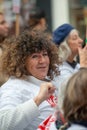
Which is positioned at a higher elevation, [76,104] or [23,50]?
[23,50]

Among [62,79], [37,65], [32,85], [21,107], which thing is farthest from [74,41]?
[21,107]

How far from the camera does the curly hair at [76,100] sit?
293cm

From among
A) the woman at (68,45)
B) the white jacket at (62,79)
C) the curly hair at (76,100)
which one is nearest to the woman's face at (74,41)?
the woman at (68,45)

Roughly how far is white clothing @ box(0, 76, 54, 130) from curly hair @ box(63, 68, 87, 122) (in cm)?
87

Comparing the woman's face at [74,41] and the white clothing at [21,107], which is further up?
the woman's face at [74,41]

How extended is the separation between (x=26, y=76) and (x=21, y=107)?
1.54 feet

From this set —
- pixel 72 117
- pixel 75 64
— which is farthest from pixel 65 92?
pixel 75 64

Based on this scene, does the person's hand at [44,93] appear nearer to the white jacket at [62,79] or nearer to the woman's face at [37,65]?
the white jacket at [62,79]

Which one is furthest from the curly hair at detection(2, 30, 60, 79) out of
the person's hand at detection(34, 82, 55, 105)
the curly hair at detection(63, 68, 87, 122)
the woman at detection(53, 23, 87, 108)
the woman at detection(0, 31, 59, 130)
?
the woman at detection(53, 23, 87, 108)

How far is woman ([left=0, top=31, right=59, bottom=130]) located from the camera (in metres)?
3.86

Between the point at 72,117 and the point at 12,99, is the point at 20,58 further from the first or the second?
the point at 72,117

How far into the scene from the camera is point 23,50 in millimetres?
4336

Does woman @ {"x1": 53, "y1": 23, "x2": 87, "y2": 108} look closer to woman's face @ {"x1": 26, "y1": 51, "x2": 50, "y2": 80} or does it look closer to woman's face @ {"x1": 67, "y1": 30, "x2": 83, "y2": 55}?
woman's face @ {"x1": 67, "y1": 30, "x2": 83, "y2": 55}

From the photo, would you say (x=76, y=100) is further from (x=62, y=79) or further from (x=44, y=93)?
(x=62, y=79)
